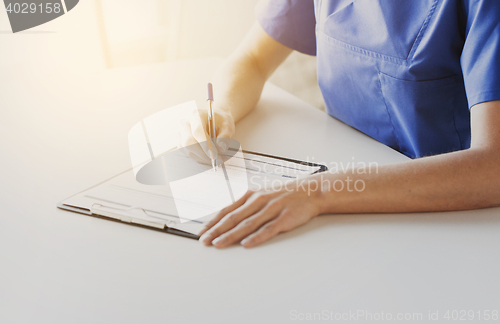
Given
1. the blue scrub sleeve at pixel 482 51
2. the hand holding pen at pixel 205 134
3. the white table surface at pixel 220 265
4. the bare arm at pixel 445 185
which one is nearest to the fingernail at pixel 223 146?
the hand holding pen at pixel 205 134

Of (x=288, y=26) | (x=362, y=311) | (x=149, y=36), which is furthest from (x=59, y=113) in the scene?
(x=149, y=36)

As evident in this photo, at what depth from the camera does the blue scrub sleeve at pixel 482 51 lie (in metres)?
0.54

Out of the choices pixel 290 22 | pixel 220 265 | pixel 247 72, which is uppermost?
pixel 290 22

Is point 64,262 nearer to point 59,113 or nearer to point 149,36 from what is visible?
point 59,113

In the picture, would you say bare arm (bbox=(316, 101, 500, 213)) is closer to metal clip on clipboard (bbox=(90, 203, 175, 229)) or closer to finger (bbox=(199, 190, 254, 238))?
finger (bbox=(199, 190, 254, 238))

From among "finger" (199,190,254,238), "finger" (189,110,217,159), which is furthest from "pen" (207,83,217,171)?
"finger" (199,190,254,238)

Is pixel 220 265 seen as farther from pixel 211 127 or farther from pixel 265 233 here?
pixel 211 127

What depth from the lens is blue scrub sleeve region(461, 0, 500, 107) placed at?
0.54 m

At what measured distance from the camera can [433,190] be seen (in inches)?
21.4

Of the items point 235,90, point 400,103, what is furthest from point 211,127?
point 400,103

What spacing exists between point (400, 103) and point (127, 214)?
506 millimetres

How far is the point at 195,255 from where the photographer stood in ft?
1.58

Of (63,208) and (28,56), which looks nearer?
(63,208)

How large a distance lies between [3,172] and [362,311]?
2.06 feet
